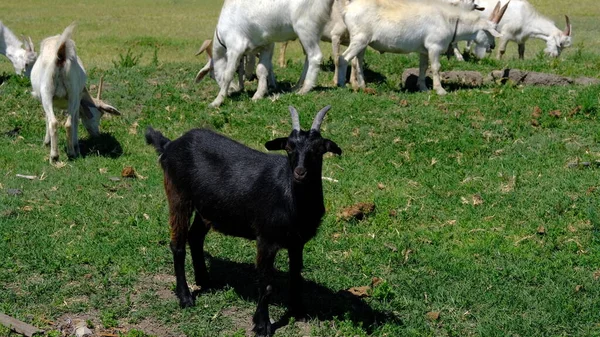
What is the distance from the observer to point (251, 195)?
6.73 m

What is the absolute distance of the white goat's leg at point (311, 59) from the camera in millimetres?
13688

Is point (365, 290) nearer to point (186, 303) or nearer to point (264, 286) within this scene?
point (264, 286)

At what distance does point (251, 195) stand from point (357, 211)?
2436 mm

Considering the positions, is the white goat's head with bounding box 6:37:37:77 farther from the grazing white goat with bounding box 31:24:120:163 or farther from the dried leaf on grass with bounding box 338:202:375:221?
the dried leaf on grass with bounding box 338:202:375:221

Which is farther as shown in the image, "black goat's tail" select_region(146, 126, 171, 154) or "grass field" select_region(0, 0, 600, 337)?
"black goat's tail" select_region(146, 126, 171, 154)

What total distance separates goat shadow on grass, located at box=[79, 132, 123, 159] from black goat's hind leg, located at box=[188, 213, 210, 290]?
4580 millimetres

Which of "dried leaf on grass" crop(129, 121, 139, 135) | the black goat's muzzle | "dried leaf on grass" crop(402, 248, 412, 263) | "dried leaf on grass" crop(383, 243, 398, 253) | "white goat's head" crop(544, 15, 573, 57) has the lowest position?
"white goat's head" crop(544, 15, 573, 57)

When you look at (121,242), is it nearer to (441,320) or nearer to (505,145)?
(441,320)

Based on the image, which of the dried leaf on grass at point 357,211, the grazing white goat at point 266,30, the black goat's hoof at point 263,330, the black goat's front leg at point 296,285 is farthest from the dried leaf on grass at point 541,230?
the grazing white goat at point 266,30

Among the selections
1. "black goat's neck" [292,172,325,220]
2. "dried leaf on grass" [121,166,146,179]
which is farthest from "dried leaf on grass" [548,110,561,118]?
"black goat's neck" [292,172,325,220]

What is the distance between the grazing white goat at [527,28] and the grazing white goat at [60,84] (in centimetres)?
1246

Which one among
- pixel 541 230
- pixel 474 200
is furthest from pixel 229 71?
pixel 541 230

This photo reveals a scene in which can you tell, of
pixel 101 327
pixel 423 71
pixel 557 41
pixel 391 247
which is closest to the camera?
pixel 101 327

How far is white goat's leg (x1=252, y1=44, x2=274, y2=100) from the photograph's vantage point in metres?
13.9
